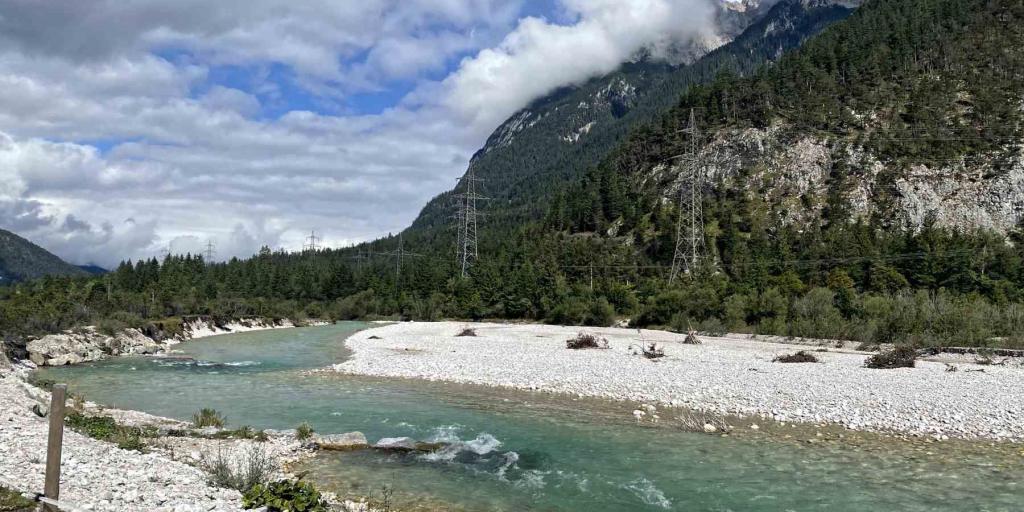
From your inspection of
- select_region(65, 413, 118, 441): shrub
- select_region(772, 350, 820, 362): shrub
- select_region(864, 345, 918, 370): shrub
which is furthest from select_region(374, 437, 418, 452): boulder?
select_region(864, 345, 918, 370): shrub

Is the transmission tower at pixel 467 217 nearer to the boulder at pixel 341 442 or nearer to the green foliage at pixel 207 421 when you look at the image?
the green foliage at pixel 207 421

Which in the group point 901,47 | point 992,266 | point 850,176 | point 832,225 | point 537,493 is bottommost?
point 537,493

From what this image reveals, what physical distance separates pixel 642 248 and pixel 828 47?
238ft

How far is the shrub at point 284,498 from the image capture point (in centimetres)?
1072

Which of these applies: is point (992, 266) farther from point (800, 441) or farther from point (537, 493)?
point (537, 493)

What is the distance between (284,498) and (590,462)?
8723 mm

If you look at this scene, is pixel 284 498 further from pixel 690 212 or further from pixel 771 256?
pixel 690 212

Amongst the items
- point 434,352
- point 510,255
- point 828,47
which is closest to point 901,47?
point 828,47

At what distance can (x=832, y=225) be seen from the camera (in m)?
91.4

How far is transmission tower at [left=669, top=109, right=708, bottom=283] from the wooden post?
76194 millimetres

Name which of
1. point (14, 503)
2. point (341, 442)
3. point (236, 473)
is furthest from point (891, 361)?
A: point (14, 503)

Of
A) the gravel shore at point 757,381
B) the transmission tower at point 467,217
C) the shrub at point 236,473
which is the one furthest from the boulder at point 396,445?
the transmission tower at point 467,217

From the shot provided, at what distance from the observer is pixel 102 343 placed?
1825 inches

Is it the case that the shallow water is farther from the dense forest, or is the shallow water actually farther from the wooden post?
the dense forest
